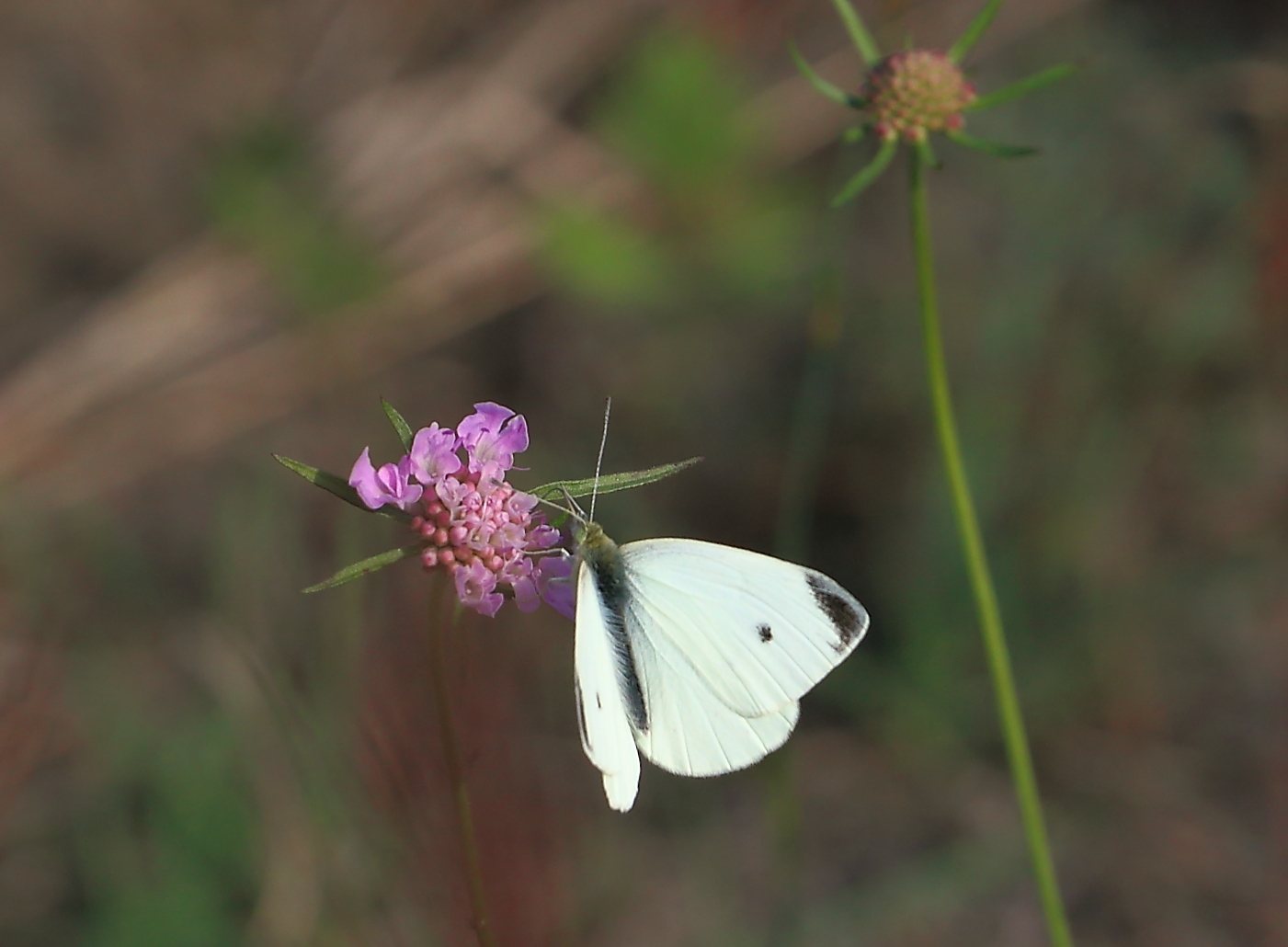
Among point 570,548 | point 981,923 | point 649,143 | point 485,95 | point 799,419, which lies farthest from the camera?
point 485,95

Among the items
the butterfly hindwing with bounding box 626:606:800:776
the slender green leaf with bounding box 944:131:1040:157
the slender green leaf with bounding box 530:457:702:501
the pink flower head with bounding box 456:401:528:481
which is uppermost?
the slender green leaf with bounding box 944:131:1040:157

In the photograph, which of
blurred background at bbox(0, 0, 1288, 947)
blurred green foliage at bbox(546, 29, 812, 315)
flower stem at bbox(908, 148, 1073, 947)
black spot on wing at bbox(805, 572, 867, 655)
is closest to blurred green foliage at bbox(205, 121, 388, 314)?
blurred background at bbox(0, 0, 1288, 947)

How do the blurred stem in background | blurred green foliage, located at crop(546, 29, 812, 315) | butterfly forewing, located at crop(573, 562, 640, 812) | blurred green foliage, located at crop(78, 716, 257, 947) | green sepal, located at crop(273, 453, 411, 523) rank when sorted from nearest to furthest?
1. butterfly forewing, located at crop(573, 562, 640, 812)
2. green sepal, located at crop(273, 453, 411, 523)
3. the blurred stem in background
4. blurred green foliage, located at crop(78, 716, 257, 947)
5. blurred green foliage, located at crop(546, 29, 812, 315)

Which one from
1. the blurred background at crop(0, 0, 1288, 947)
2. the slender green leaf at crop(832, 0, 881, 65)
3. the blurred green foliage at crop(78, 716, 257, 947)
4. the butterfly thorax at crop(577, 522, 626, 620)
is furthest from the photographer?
the blurred background at crop(0, 0, 1288, 947)

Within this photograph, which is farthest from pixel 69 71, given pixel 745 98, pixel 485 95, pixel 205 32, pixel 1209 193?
pixel 1209 193

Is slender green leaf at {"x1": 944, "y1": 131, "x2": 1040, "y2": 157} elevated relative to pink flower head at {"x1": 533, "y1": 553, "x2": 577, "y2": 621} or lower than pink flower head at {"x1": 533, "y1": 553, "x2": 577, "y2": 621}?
elevated

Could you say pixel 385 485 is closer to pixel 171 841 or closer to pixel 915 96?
pixel 915 96

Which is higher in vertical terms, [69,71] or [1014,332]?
[69,71]

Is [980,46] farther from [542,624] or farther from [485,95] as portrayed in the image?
[542,624]

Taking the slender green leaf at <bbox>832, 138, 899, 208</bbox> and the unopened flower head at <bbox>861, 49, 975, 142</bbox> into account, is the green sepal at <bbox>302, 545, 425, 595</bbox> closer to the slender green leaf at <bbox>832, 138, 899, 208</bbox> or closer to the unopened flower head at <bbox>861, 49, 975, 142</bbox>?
the slender green leaf at <bbox>832, 138, 899, 208</bbox>
